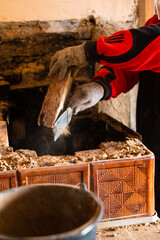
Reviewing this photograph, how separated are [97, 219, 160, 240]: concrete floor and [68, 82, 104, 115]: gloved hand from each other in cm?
82

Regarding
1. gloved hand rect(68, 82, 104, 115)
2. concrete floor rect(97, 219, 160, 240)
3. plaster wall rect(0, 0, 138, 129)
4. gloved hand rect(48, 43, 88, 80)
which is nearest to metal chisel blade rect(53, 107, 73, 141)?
gloved hand rect(68, 82, 104, 115)

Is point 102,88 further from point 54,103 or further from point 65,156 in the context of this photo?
point 65,156

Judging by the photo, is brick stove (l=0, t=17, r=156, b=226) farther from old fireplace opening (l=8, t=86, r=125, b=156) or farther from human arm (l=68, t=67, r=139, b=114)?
human arm (l=68, t=67, r=139, b=114)

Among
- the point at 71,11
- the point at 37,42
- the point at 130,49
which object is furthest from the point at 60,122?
the point at 71,11

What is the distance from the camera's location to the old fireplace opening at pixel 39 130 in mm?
2131

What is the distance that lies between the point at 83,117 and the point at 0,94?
2.47 feet

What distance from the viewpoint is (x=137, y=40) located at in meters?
1.63

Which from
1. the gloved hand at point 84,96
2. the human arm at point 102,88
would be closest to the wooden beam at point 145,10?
the human arm at point 102,88

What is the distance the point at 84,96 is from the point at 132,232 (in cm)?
92

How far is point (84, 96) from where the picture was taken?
76.4 inches

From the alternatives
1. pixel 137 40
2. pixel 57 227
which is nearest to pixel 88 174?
pixel 57 227

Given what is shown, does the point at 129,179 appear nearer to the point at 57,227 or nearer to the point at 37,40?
the point at 57,227

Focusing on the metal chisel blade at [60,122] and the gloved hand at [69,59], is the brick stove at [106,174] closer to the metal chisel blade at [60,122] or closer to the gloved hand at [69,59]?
the metal chisel blade at [60,122]

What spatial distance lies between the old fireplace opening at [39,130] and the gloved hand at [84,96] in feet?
0.90
